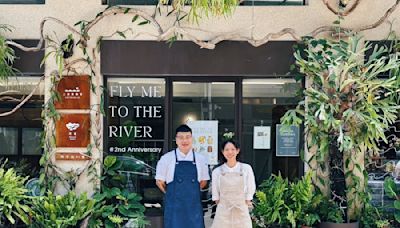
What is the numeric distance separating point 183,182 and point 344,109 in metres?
2.26

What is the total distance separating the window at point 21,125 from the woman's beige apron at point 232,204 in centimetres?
316

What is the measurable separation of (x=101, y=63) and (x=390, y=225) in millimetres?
4681

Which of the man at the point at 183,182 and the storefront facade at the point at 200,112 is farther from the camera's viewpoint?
the storefront facade at the point at 200,112

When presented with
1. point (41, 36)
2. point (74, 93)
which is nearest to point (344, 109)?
point (74, 93)

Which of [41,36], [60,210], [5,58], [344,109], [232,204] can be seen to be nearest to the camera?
[232,204]

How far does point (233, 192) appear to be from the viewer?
275 inches

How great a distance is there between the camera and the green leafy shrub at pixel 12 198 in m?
7.57

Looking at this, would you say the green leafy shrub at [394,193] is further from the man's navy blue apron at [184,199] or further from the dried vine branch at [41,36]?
the dried vine branch at [41,36]

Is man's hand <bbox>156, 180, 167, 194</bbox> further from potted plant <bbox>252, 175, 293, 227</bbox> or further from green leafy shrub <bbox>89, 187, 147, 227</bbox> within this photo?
potted plant <bbox>252, 175, 293, 227</bbox>

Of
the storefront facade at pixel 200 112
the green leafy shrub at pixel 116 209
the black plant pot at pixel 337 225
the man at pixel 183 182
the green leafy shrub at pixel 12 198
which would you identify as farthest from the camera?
the storefront facade at pixel 200 112

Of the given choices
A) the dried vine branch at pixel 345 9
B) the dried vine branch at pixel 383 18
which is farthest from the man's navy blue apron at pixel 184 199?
the dried vine branch at pixel 383 18

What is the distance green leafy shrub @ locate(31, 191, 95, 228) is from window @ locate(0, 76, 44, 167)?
3.45 feet


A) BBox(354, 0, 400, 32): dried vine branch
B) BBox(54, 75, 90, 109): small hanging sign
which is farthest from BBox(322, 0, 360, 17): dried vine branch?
BBox(54, 75, 90, 109): small hanging sign

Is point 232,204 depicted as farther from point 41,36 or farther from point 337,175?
point 41,36
